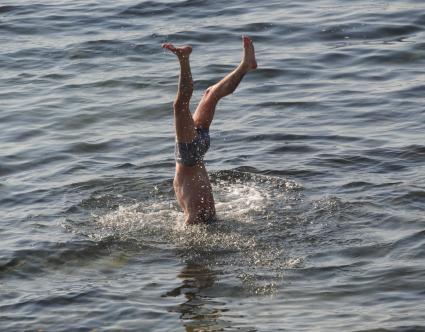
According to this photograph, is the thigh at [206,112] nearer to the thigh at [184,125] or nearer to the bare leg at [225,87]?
the bare leg at [225,87]

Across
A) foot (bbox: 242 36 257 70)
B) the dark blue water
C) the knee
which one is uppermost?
foot (bbox: 242 36 257 70)

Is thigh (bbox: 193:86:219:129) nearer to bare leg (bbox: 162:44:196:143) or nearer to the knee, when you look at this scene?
bare leg (bbox: 162:44:196:143)

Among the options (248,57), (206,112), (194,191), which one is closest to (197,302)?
(194,191)

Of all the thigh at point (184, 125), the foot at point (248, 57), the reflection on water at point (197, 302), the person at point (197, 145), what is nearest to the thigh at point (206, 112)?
the person at point (197, 145)

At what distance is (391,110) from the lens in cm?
1380

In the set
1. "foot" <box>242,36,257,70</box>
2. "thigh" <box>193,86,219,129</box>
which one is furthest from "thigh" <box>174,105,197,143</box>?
"foot" <box>242,36,257,70</box>

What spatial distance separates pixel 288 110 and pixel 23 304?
621 centimetres

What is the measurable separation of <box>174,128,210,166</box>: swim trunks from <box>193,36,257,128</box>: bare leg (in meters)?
0.10

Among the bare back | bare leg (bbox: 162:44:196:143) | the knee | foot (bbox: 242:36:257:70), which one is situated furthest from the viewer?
the bare back

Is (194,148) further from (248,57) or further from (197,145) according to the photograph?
(248,57)

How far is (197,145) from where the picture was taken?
33.0 ft

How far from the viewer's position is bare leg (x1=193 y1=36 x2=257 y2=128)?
10.1 metres

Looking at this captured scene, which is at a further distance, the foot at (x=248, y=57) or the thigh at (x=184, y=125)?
the foot at (x=248, y=57)

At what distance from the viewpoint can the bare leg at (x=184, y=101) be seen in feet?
31.0
